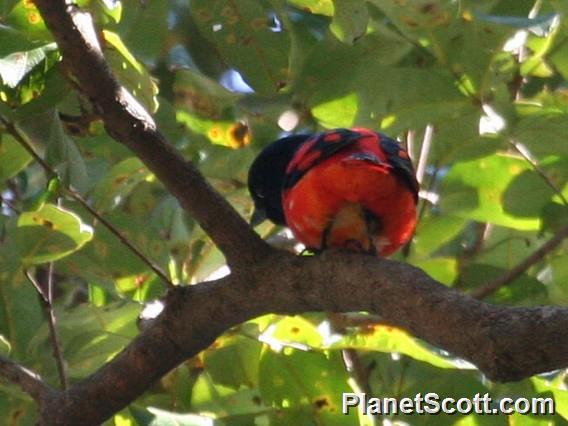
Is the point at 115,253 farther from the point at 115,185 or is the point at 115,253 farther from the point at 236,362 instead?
the point at 236,362

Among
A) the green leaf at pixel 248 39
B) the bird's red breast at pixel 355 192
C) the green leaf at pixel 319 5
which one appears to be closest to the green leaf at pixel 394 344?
the bird's red breast at pixel 355 192

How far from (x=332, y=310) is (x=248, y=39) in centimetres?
70

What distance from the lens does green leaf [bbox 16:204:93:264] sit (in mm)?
1991

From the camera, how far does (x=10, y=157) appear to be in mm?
2262

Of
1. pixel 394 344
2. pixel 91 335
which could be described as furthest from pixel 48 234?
pixel 394 344

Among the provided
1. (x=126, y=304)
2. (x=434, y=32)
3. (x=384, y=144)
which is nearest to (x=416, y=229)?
(x=384, y=144)

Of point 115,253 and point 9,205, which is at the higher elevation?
point 9,205

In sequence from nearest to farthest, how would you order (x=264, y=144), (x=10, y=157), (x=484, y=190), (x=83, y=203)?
(x=83, y=203)
(x=10, y=157)
(x=484, y=190)
(x=264, y=144)

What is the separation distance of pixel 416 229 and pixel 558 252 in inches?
11.5

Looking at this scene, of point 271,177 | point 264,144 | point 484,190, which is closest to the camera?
point 484,190

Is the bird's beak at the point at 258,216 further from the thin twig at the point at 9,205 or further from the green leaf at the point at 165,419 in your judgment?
the green leaf at the point at 165,419

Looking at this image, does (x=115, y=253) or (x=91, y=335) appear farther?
(x=115, y=253)

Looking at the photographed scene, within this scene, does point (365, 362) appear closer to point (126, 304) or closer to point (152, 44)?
point (126, 304)

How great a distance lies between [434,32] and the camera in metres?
2.21
